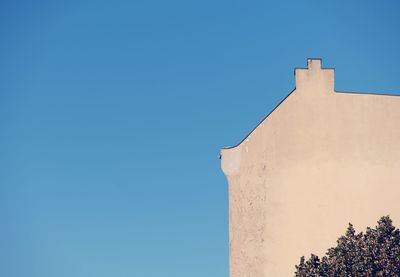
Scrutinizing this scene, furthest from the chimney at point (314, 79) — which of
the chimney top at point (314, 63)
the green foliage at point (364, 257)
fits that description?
the green foliage at point (364, 257)

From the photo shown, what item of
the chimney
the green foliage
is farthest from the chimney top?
the green foliage

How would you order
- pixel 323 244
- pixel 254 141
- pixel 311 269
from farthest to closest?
pixel 254 141 < pixel 323 244 < pixel 311 269

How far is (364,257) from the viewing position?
41.0 m

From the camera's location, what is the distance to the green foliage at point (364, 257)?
40.7 m

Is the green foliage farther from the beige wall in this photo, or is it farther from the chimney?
the chimney

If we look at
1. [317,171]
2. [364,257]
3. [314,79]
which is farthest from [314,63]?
[364,257]

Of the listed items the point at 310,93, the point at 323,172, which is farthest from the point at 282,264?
the point at 310,93

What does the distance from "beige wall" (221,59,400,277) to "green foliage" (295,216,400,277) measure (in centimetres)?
741

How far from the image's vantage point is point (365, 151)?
168ft

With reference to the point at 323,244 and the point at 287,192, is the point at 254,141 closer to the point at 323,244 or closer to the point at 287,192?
the point at 287,192

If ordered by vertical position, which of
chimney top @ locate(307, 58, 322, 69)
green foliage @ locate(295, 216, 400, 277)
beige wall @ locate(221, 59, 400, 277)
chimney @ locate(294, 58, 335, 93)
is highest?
chimney top @ locate(307, 58, 322, 69)

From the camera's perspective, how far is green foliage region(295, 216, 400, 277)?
40719mm

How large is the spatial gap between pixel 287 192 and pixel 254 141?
3.76 m

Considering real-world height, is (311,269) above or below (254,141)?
below
